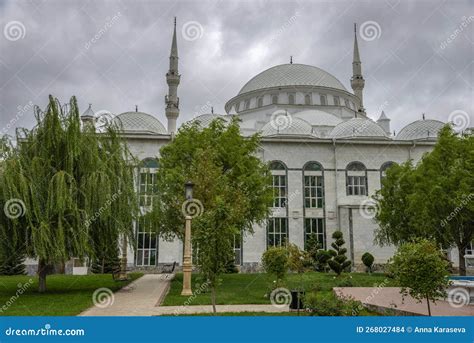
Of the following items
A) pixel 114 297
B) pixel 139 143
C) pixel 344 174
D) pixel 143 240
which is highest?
pixel 139 143

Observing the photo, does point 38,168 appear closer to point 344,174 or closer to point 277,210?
point 277,210

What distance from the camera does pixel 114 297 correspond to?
1477 cm

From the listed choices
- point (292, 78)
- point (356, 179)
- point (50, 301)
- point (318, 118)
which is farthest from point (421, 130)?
point (50, 301)

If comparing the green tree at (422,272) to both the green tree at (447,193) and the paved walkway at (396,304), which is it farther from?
Answer: the green tree at (447,193)

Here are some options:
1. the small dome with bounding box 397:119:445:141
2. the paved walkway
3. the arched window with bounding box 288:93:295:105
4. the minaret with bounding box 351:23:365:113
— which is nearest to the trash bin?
the paved walkway

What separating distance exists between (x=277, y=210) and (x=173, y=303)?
1883 centimetres

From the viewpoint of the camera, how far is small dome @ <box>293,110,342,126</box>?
3766cm

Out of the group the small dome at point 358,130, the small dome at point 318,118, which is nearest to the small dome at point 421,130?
the small dome at point 358,130

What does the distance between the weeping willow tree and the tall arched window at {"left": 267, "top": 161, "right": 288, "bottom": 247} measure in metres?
16.0

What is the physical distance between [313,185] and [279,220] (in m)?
3.49

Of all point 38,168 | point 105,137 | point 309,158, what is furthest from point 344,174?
point 38,168

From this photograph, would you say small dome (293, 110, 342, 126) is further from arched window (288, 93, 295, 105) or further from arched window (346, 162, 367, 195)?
arched window (346, 162, 367, 195)

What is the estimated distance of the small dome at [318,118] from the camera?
3766 centimetres

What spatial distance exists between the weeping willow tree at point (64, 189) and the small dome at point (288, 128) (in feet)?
60.9
